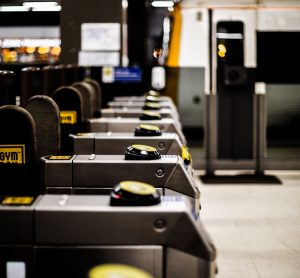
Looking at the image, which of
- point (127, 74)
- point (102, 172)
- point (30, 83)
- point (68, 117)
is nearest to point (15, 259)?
point (102, 172)

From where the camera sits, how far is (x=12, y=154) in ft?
8.93

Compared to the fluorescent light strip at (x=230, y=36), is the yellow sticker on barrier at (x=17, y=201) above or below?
below

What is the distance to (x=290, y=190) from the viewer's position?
7.96 meters

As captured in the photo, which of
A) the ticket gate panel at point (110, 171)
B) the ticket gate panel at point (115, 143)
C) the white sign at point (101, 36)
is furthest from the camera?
the white sign at point (101, 36)

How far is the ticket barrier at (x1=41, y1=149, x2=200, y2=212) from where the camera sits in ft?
9.45

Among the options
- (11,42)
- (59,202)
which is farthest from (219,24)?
(11,42)

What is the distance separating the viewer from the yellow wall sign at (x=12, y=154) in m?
2.71

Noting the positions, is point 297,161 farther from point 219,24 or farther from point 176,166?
point 176,166

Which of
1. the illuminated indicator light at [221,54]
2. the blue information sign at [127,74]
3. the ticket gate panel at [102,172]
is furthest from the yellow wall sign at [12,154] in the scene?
the illuminated indicator light at [221,54]

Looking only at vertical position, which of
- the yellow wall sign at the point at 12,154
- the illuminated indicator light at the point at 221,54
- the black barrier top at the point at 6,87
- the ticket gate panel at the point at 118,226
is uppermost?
the illuminated indicator light at the point at 221,54

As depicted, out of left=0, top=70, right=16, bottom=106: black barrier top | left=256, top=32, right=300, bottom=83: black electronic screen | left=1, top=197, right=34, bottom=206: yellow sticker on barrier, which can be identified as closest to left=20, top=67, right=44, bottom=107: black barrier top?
left=0, top=70, right=16, bottom=106: black barrier top

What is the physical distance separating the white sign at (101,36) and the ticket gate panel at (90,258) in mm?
6339

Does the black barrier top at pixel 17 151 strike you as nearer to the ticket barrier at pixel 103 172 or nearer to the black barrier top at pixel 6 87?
the ticket barrier at pixel 103 172

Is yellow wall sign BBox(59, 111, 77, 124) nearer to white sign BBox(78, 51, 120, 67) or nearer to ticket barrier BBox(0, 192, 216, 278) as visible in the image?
ticket barrier BBox(0, 192, 216, 278)
